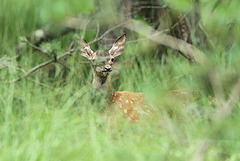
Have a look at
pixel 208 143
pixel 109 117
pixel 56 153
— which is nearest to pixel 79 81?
pixel 109 117

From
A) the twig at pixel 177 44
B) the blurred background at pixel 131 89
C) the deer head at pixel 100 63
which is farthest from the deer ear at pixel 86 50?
the twig at pixel 177 44

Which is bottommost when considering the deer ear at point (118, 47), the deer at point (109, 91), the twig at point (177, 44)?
the deer at point (109, 91)

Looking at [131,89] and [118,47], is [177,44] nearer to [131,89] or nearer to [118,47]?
[118,47]

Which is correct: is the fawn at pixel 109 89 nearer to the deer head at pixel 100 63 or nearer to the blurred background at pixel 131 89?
the deer head at pixel 100 63

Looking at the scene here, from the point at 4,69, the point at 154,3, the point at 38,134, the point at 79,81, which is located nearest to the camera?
the point at 38,134

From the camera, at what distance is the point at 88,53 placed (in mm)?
3924

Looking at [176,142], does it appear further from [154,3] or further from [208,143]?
[154,3]

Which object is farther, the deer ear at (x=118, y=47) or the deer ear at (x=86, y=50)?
the deer ear at (x=118, y=47)

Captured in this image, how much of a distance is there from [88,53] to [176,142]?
188 centimetres

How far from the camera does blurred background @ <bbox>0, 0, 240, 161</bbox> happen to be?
208cm

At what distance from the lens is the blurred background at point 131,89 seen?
208 cm

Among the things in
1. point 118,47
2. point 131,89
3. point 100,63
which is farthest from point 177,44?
point 131,89

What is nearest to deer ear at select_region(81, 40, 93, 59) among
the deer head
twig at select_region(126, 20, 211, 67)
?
the deer head

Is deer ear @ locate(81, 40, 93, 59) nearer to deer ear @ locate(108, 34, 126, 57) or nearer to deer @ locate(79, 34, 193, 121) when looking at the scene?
deer @ locate(79, 34, 193, 121)
